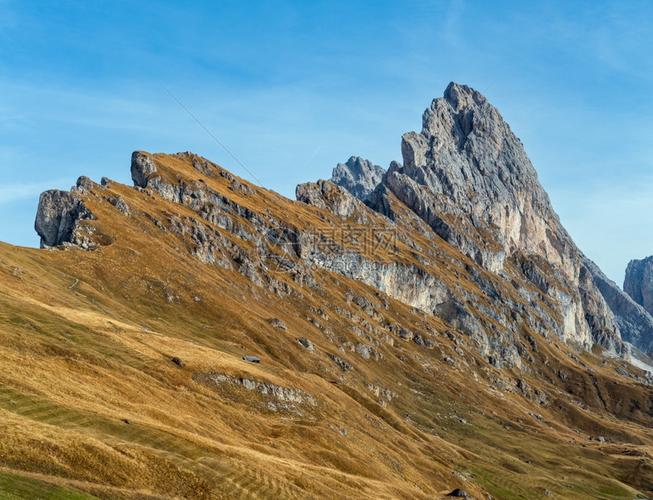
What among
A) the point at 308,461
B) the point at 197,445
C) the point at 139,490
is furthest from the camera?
the point at 308,461

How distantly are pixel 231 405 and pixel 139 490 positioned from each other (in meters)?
62.6

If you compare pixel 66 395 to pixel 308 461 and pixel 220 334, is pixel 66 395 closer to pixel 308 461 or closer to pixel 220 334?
pixel 308 461

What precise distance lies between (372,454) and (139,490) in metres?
80.7

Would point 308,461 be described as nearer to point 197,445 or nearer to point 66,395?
point 197,445

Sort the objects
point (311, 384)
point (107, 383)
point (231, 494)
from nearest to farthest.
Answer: point (231, 494)
point (107, 383)
point (311, 384)

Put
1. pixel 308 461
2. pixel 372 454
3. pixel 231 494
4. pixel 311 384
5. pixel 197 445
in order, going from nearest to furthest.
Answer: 1. pixel 231 494
2. pixel 197 445
3. pixel 308 461
4. pixel 372 454
5. pixel 311 384

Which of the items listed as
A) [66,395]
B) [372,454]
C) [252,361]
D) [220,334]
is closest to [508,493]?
[372,454]

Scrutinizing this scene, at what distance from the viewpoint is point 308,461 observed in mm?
105312

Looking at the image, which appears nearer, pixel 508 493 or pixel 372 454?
pixel 372 454

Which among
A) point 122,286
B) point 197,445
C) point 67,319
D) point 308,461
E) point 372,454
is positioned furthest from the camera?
point 122,286

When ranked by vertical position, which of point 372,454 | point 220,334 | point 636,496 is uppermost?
point 220,334

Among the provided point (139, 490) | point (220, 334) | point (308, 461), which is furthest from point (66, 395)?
point (220, 334)

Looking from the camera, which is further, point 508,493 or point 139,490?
point 508,493

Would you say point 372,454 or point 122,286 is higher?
point 122,286
